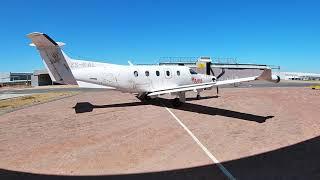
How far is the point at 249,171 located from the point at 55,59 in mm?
16520

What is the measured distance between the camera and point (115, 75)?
76.6 feet

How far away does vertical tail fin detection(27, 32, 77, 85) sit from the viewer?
20781mm


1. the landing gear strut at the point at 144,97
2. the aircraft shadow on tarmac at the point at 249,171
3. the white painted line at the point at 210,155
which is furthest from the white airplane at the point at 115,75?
the aircraft shadow on tarmac at the point at 249,171

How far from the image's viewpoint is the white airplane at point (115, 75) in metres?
21.4

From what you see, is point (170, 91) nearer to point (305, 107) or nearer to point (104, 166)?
point (305, 107)

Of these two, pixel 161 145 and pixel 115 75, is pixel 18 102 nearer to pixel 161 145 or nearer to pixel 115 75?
pixel 115 75

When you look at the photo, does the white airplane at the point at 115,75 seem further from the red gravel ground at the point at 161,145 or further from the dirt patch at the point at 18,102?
the dirt patch at the point at 18,102

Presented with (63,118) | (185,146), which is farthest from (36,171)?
(63,118)

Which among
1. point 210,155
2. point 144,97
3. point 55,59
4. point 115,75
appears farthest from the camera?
point 144,97

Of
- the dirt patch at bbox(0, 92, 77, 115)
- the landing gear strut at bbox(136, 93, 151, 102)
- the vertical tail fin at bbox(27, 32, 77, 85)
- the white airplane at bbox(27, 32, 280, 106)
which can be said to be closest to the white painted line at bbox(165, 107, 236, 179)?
the white airplane at bbox(27, 32, 280, 106)

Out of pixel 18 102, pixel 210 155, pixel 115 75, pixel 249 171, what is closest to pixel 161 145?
pixel 210 155

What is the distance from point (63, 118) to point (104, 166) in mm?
10491

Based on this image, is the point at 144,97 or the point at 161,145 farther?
the point at 144,97

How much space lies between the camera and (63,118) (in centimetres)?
1891
